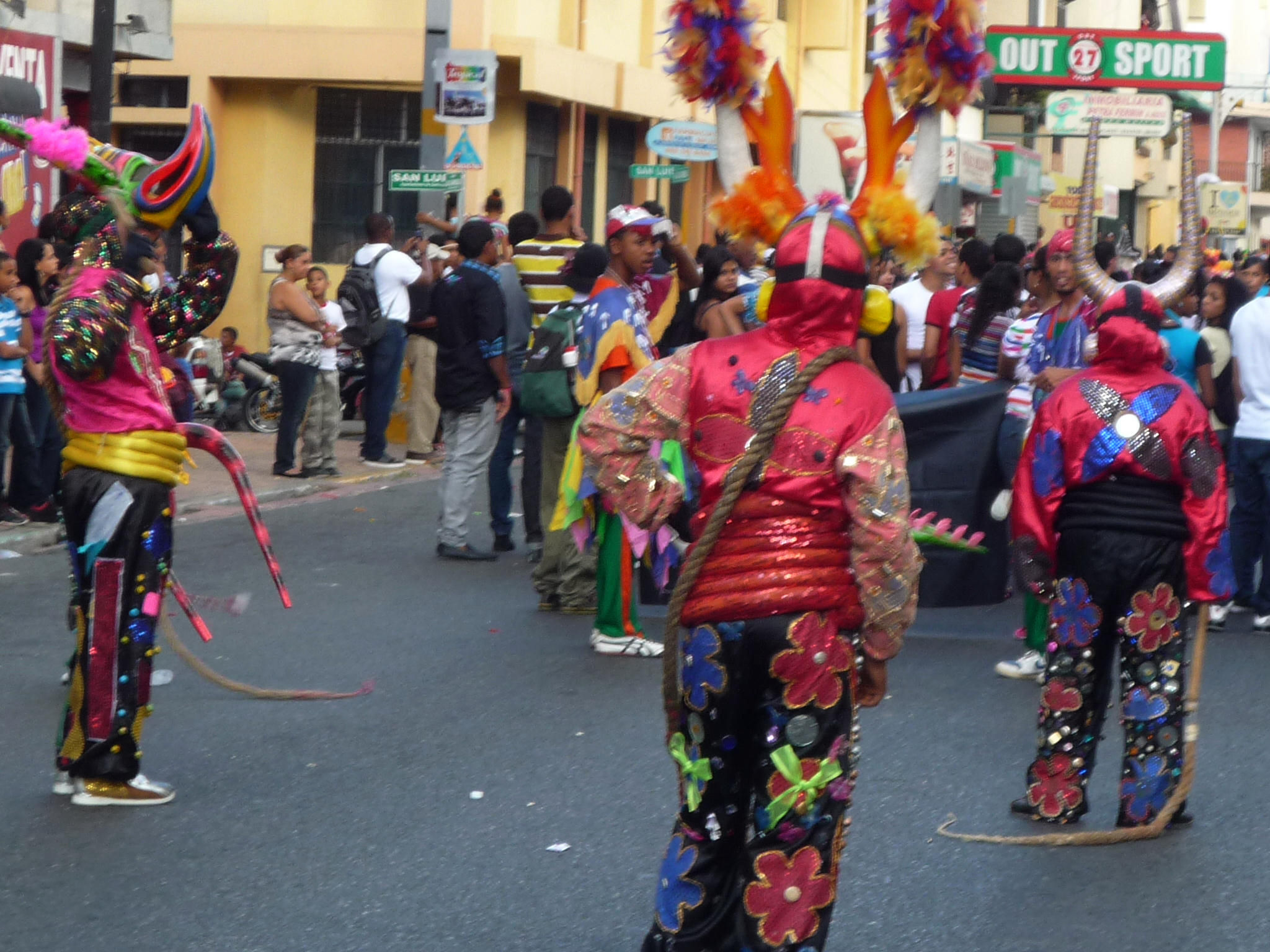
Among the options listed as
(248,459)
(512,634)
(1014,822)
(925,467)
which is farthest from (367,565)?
(1014,822)

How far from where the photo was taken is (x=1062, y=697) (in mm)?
6141

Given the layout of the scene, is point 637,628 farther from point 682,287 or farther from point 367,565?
point 682,287

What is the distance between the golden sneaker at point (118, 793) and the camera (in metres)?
6.16

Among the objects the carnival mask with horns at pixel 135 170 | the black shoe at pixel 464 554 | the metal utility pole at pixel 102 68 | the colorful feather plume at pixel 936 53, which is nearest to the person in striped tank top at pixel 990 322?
the black shoe at pixel 464 554

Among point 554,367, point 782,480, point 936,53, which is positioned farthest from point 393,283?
point 782,480

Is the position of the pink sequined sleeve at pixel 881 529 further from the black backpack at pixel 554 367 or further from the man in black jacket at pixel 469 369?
the man in black jacket at pixel 469 369

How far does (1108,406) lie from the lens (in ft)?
19.7

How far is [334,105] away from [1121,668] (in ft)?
64.3

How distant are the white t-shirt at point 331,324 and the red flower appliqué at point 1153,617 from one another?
984 centimetres

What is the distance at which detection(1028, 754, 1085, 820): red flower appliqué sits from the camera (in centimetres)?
621

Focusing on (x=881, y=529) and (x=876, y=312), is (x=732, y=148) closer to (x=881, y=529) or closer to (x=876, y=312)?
(x=876, y=312)

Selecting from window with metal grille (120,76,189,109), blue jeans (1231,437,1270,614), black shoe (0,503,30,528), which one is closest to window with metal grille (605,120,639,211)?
window with metal grille (120,76,189,109)

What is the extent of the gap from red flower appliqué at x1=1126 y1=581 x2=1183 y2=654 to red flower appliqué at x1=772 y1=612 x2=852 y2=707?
206 centimetres

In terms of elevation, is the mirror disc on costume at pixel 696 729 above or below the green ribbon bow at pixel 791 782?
above
